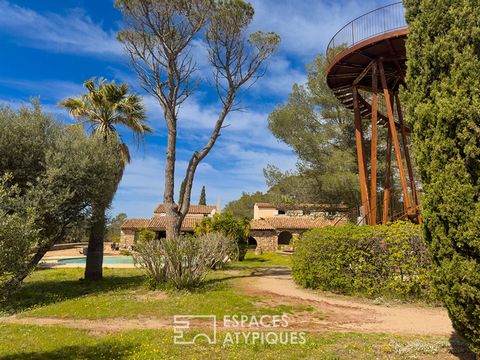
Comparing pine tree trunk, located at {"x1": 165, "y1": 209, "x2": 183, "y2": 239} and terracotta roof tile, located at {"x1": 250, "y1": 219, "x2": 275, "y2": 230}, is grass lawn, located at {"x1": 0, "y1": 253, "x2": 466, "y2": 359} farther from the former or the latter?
terracotta roof tile, located at {"x1": 250, "y1": 219, "x2": 275, "y2": 230}

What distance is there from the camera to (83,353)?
522 cm

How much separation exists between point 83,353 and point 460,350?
18.8 feet

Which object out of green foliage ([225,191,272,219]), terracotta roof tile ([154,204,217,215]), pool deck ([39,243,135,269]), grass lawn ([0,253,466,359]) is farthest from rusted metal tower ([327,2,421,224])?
green foliage ([225,191,272,219])

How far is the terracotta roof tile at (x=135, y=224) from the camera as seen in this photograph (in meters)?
33.3

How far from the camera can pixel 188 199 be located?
13.8m

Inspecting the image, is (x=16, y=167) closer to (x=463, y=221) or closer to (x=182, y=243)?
(x=182, y=243)

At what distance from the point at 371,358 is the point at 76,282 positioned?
11.0 m

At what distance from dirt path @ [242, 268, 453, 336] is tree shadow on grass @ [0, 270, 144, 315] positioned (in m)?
4.68

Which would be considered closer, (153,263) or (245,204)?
(153,263)

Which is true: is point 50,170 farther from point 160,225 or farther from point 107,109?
point 160,225

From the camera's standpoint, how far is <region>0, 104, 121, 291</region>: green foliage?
381 inches

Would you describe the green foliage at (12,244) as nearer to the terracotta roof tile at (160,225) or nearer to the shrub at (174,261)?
the shrub at (174,261)

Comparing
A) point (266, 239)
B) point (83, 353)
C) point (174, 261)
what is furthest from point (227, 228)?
point (83, 353)
